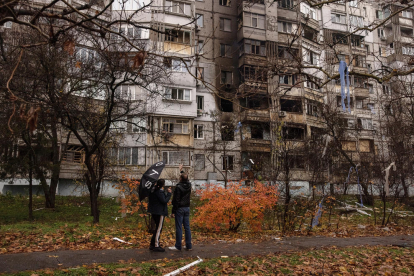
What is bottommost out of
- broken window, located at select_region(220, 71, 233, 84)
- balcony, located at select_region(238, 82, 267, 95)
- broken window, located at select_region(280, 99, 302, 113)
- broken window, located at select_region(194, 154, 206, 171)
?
broken window, located at select_region(194, 154, 206, 171)

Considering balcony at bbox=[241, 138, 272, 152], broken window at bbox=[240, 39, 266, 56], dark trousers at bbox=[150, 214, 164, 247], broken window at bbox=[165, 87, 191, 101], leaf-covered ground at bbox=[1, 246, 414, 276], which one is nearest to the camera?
leaf-covered ground at bbox=[1, 246, 414, 276]

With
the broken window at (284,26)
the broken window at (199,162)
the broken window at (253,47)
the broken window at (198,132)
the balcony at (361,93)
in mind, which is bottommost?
the broken window at (199,162)

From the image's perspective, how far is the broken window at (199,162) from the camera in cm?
3513

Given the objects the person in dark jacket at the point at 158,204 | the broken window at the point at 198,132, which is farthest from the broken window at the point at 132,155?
the person in dark jacket at the point at 158,204

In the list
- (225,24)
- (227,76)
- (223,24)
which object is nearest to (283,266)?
(227,76)

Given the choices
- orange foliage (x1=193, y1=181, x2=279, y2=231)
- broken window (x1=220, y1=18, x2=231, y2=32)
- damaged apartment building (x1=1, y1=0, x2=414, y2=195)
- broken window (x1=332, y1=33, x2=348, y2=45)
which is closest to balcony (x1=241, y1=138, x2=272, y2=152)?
damaged apartment building (x1=1, y1=0, x2=414, y2=195)

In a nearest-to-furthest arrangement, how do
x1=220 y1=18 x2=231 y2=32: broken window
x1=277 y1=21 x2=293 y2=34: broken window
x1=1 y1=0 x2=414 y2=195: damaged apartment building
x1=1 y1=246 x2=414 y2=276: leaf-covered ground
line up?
x1=1 y1=246 x2=414 y2=276: leaf-covered ground
x1=1 y1=0 x2=414 y2=195: damaged apartment building
x1=277 y1=21 x2=293 y2=34: broken window
x1=220 y1=18 x2=231 y2=32: broken window

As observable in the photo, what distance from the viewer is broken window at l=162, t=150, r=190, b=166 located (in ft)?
106

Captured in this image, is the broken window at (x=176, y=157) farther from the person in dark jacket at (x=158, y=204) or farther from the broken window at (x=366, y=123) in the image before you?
the broken window at (x=366, y=123)

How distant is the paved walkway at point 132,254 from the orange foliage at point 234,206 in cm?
203

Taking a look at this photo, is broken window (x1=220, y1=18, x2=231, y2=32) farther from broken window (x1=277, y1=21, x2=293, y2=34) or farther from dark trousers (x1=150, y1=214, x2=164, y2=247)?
dark trousers (x1=150, y1=214, x2=164, y2=247)

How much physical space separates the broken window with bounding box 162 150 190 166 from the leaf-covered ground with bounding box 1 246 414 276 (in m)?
23.8

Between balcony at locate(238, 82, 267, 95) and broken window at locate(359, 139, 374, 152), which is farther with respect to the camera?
broken window at locate(359, 139, 374, 152)

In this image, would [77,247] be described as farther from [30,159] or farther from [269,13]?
[269,13]
